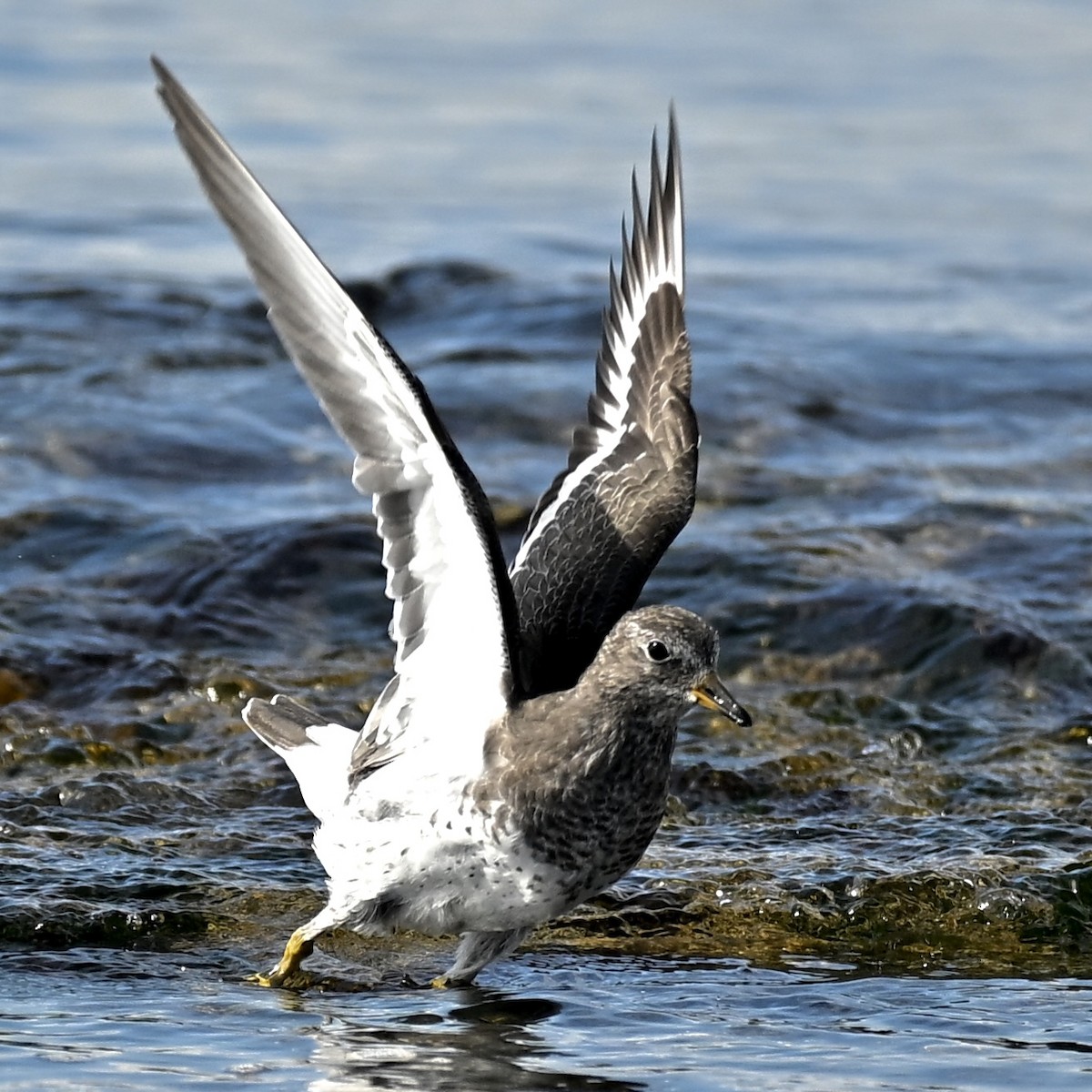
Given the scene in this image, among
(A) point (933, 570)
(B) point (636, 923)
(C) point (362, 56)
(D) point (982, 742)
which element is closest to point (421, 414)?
(B) point (636, 923)

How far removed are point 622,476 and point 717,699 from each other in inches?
52.5

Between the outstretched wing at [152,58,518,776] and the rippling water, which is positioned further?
the rippling water

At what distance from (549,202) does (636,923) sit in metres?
12.3

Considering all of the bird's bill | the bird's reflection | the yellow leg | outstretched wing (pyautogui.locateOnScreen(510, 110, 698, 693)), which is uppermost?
outstretched wing (pyautogui.locateOnScreen(510, 110, 698, 693))

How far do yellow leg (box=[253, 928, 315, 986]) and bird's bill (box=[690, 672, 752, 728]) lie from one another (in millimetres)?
1551

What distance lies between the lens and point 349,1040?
6.15 metres

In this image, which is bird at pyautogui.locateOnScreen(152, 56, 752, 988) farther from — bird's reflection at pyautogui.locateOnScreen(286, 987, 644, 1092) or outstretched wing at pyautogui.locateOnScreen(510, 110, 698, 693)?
bird's reflection at pyautogui.locateOnScreen(286, 987, 644, 1092)

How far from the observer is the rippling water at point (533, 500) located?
6535mm

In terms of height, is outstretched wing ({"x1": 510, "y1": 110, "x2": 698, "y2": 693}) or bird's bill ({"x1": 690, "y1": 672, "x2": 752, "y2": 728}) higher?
outstretched wing ({"x1": 510, "y1": 110, "x2": 698, "y2": 693})

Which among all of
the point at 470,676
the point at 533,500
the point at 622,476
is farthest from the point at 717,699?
the point at 533,500

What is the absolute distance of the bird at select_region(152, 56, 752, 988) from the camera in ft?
19.1

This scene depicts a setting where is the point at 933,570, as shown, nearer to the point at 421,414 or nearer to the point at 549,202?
the point at 421,414

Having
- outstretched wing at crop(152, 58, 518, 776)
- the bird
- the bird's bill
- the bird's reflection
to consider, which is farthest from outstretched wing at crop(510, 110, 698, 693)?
the bird's reflection

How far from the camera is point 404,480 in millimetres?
5949
